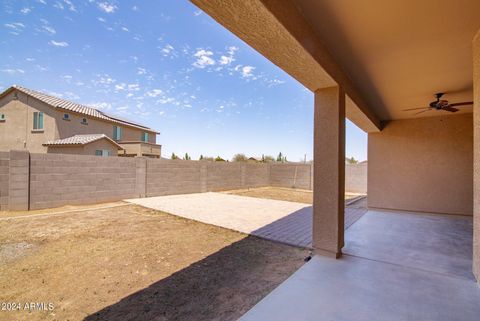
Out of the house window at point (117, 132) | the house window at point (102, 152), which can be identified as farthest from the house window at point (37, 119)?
the house window at point (117, 132)

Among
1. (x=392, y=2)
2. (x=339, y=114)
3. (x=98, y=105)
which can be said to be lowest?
(x=339, y=114)

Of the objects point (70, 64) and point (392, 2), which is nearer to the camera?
point (392, 2)

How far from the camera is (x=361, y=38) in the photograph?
2301 mm

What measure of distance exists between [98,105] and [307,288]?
68.4 feet

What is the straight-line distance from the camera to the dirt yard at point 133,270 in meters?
1.90

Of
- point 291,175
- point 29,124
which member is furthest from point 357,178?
point 29,124

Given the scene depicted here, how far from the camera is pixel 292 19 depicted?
68.7 inches

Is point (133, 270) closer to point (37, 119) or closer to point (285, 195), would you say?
point (285, 195)

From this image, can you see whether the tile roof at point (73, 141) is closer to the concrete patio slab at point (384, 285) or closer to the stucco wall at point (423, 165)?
the concrete patio slab at point (384, 285)

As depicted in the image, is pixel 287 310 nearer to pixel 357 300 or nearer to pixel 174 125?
pixel 357 300

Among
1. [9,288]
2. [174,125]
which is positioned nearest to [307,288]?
[9,288]

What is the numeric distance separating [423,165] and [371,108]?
2.40 m

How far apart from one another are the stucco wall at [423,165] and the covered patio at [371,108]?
27.0 inches

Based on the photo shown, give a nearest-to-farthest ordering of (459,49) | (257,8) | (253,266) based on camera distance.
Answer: (257,8)
(459,49)
(253,266)
